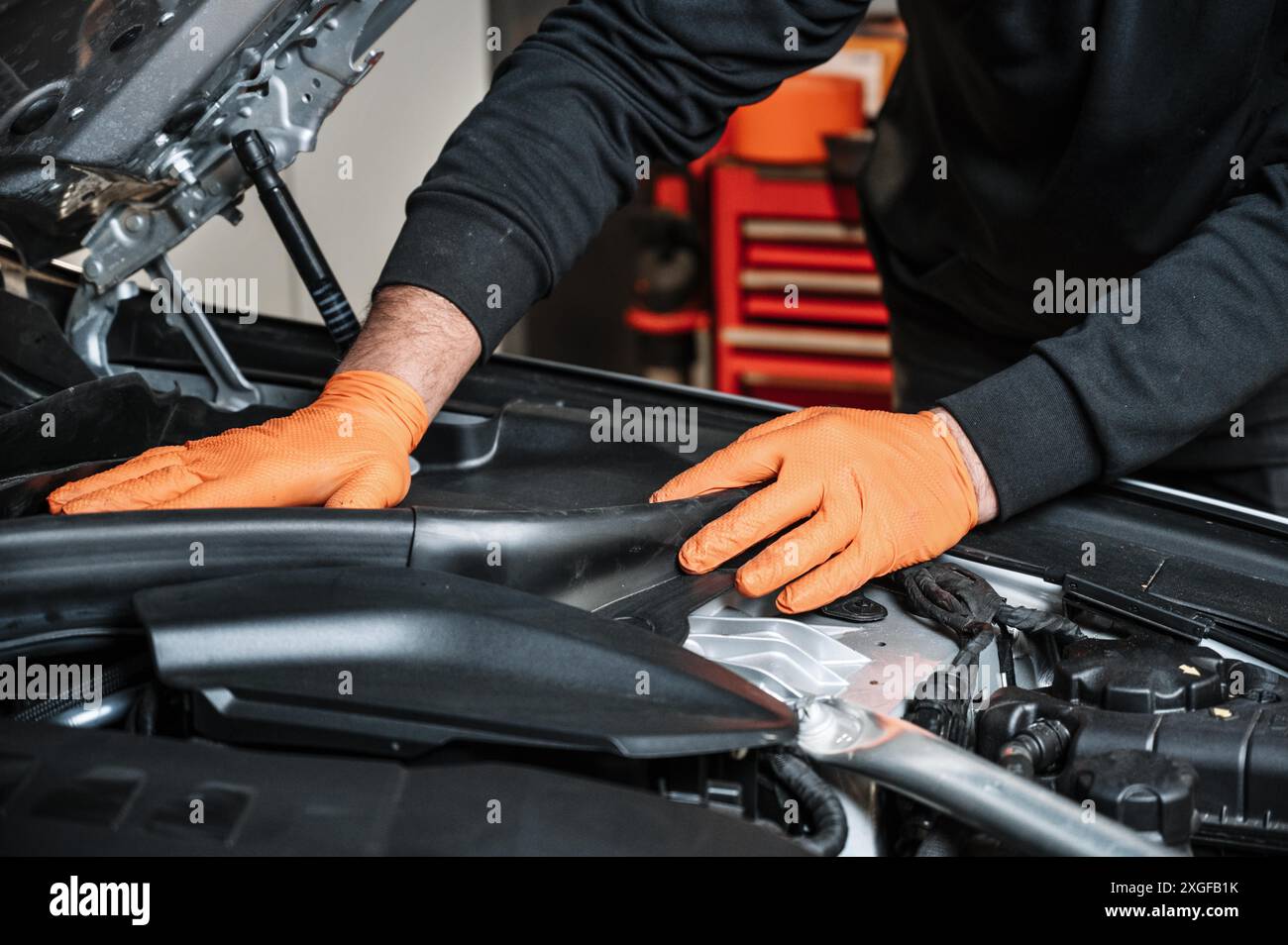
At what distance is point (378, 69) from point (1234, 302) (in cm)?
221

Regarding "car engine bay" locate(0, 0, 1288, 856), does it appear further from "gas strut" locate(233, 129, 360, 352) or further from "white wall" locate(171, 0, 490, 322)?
"white wall" locate(171, 0, 490, 322)

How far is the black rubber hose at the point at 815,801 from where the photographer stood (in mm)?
591

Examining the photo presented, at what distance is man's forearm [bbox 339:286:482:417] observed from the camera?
107cm

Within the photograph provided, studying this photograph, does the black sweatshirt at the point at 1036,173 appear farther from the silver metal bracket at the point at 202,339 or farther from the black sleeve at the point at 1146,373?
the silver metal bracket at the point at 202,339

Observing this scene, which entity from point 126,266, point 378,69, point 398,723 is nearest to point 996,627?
point 398,723

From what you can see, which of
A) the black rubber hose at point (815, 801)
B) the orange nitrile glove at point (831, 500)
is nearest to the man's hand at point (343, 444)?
the orange nitrile glove at point (831, 500)

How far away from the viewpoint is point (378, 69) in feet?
9.08

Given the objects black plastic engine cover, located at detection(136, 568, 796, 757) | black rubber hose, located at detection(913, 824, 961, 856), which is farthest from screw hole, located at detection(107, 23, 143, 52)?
black rubber hose, located at detection(913, 824, 961, 856)

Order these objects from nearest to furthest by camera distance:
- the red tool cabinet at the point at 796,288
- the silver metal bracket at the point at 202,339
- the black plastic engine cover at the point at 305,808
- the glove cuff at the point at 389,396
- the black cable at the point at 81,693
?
the black plastic engine cover at the point at 305,808 → the black cable at the point at 81,693 → the glove cuff at the point at 389,396 → the silver metal bracket at the point at 202,339 → the red tool cabinet at the point at 796,288

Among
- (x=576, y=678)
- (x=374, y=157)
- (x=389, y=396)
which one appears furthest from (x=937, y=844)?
(x=374, y=157)

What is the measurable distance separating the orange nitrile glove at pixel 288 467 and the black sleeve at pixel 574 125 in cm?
16

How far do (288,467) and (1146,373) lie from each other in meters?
0.70

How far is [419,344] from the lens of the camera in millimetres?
1085

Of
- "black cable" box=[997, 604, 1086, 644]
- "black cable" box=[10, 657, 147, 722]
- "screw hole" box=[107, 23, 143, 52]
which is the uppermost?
"screw hole" box=[107, 23, 143, 52]
